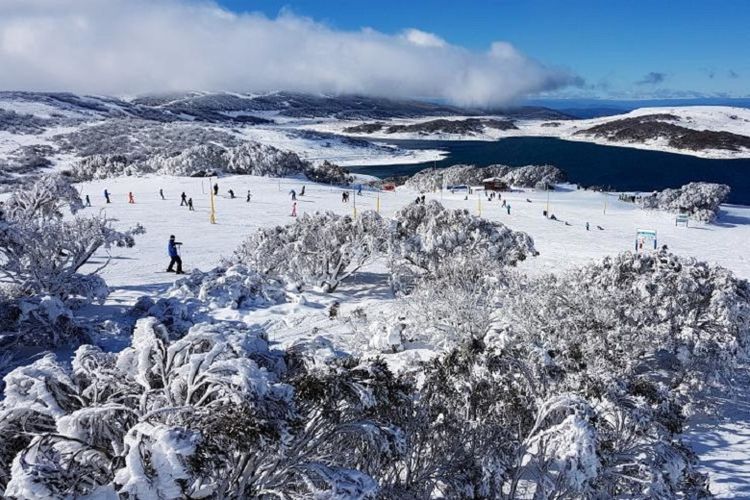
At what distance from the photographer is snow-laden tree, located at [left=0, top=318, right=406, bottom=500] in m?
4.04

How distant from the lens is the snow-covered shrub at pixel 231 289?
17.7m

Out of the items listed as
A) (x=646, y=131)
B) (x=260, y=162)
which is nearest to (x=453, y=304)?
(x=260, y=162)

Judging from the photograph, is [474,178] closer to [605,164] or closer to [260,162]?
[260,162]

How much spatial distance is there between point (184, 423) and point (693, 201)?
46078 mm

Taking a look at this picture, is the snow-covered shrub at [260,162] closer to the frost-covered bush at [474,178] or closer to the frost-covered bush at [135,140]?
the frost-covered bush at [474,178]

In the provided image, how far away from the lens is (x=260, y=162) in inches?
2121

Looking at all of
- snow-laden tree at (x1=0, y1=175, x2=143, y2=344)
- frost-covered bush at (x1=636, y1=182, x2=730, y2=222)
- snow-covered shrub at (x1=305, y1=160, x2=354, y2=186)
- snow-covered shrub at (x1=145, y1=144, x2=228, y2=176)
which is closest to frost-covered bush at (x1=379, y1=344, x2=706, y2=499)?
snow-laden tree at (x1=0, y1=175, x2=143, y2=344)

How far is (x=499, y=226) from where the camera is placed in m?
22.4

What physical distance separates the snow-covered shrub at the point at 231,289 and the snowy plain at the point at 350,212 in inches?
17.6

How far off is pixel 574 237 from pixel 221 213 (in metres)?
20.5

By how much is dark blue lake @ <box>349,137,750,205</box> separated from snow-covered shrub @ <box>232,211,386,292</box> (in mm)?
54040

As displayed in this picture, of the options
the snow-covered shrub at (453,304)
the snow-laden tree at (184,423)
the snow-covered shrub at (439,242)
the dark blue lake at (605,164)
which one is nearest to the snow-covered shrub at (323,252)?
the snow-covered shrub at (439,242)

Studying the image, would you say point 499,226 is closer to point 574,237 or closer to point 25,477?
point 574,237

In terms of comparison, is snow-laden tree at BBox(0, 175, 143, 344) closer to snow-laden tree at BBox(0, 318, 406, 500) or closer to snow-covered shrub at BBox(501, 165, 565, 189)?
snow-laden tree at BBox(0, 318, 406, 500)
